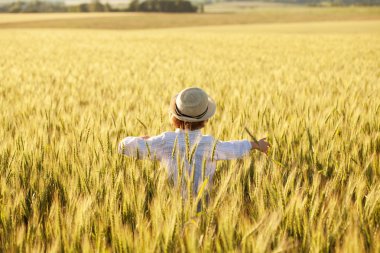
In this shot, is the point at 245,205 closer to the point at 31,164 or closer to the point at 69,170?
the point at 69,170

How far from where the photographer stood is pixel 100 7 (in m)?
66.7

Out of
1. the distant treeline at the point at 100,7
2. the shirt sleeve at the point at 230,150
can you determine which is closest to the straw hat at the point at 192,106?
the shirt sleeve at the point at 230,150

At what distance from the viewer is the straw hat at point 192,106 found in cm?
164

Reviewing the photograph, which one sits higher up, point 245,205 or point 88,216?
point 88,216

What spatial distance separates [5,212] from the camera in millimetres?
1177

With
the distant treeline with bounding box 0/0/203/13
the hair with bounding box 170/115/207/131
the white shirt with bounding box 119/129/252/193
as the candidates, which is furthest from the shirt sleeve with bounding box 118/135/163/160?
the distant treeline with bounding box 0/0/203/13

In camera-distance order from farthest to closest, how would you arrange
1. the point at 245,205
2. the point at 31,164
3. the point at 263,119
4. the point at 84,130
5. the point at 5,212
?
the point at 263,119 < the point at 84,130 < the point at 31,164 < the point at 245,205 < the point at 5,212

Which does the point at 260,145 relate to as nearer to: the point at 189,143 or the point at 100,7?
the point at 189,143

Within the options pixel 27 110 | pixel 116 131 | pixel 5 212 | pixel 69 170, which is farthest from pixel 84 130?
pixel 27 110

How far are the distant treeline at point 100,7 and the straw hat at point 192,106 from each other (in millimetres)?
62208

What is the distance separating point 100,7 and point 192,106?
6917 centimetres

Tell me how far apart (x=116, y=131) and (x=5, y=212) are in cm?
101

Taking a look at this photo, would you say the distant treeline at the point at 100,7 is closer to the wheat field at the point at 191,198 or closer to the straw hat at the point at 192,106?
the wheat field at the point at 191,198

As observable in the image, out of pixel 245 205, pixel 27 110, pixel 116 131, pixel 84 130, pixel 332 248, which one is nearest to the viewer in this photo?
pixel 332 248
